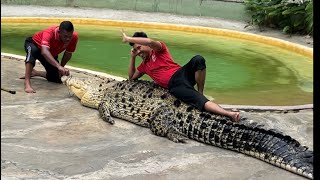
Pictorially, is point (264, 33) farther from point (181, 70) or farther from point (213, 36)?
point (181, 70)

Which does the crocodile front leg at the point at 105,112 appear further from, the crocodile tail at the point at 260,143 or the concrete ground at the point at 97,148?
the crocodile tail at the point at 260,143

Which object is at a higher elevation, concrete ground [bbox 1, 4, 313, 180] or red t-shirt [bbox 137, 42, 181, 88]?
red t-shirt [bbox 137, 42, 181, 88]

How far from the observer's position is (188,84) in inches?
170

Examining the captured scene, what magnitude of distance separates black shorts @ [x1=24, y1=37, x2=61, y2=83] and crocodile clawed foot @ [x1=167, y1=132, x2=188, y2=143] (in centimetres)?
210

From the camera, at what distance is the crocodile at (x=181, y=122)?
11.3 ft

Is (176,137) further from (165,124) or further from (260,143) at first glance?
(260,143)

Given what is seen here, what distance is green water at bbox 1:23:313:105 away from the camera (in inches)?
245

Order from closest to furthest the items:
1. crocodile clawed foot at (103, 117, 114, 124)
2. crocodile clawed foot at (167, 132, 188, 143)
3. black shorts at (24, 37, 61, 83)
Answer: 1. crocodile clawed foot at (167, 132, 188, 143)
2. crocodile clawed foot at (103, 117, 114, 124)
3. black shorts at (24, 37, 61, 83)

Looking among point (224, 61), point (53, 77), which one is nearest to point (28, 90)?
point (53, 77)

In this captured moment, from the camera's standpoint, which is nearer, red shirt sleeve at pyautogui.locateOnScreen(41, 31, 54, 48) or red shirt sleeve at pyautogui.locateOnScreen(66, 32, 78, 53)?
red shirt sleeve at pyautogui.locateOnScreen(41, 31, 54, 48)

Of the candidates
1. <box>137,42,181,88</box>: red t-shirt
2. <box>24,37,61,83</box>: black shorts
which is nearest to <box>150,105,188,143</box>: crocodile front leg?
<box>137,42,181,88</box>: red t-shirt

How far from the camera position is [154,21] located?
39.1 ft

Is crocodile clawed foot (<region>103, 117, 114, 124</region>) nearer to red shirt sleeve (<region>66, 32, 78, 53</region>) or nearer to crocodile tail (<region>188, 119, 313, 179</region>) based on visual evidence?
crocodile tail (<region>188, 119, 313, 179</region>)

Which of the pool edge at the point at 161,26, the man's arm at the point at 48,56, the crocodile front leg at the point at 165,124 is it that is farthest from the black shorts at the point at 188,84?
the pool edge at the point at 161,26
